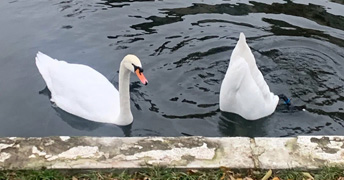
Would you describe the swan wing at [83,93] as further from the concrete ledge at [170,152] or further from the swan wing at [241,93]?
the concrete ledge at [170,152]

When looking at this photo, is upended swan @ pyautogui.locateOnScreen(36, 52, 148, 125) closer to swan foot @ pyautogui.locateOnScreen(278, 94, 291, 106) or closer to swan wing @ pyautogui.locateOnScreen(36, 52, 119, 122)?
swan wing @ pyautogui.locateOnScreen(36, 52, 119, 122)

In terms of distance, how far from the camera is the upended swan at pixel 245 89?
5402mm

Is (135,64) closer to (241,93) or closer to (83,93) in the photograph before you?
(83,93)

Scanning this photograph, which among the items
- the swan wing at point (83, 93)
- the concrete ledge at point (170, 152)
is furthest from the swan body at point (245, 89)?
the concrete ledge at point (170, 152)

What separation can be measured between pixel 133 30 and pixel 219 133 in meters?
3.02

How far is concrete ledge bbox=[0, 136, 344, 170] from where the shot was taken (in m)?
3.63

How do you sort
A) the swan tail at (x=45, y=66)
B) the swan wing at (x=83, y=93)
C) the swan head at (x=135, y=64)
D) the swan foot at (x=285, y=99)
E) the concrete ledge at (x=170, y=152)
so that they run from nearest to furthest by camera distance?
the concrete ledge at (x=170, y=152) < the swan head at (x=135, y=64) < the swan wing at (x=83, y=93) < the swan foot at (x=285, y=99) < the swan tail at (x=45, y=66)

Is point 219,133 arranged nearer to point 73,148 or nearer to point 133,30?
point 73,148

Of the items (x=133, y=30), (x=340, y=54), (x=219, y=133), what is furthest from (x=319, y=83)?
(x=133, y=30)

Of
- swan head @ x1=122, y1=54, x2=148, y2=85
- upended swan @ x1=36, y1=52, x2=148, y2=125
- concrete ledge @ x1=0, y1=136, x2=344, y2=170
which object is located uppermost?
swan head @ x1=122, y1=54, x2=148, y2=85

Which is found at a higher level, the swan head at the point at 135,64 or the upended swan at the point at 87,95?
the swan head at the point at 135,64

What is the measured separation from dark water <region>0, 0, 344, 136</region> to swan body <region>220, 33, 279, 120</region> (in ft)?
0.60

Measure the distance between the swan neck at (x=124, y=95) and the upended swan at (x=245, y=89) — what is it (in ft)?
3.67

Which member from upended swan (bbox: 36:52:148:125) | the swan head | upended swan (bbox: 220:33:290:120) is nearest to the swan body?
upended swan (bbox: 220:33:290:120)
